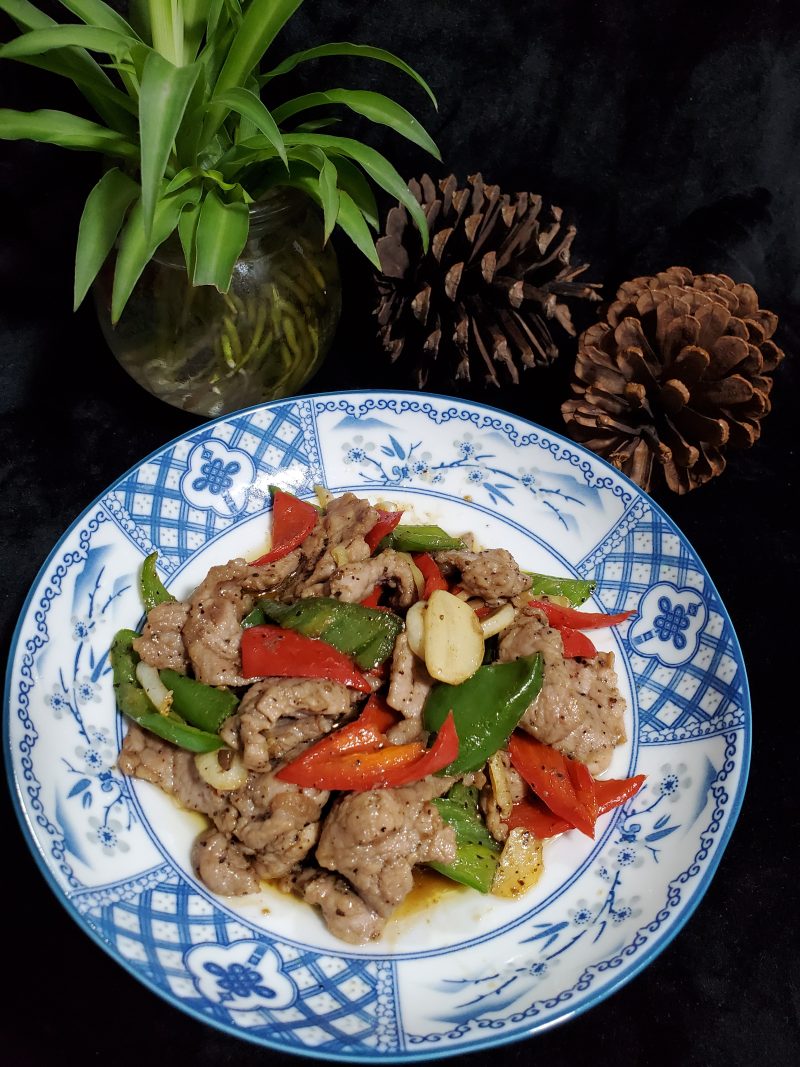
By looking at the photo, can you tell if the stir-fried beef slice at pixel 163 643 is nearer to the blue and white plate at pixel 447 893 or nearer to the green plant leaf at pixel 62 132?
the blue and white plate at pixel 447 893

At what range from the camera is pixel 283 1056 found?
2.48 m

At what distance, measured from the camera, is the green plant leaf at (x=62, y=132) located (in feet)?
8.55

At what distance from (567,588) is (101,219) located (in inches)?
68.8

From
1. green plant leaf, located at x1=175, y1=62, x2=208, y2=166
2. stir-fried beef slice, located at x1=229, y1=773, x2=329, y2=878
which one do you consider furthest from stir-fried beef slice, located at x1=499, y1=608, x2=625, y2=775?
green plant leaf, located at x1=175, y1=62, x2=208, y2=166

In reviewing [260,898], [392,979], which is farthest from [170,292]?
[392,979]

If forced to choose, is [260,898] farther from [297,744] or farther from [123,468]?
[123,468]

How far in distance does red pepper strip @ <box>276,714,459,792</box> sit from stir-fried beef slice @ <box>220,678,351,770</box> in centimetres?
7

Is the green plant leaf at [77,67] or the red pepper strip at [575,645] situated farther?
the red pepper strip at [575,645]

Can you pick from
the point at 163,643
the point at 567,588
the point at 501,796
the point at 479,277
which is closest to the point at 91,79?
the point at 479,277

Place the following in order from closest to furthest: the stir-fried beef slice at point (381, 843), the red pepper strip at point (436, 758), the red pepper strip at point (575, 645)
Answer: the stir-fried beef slice at point (381, 843) < the red pepper strip at point (436, 758) < the red pepper strip at point (575, 645)

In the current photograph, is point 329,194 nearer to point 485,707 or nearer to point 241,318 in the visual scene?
point 241,318

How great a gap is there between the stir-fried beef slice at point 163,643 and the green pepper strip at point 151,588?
0.14 metres

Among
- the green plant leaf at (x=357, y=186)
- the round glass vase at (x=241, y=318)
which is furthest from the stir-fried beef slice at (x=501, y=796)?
the green plant leaf at (x=357, y=186)

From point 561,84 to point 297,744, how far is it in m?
2.79
